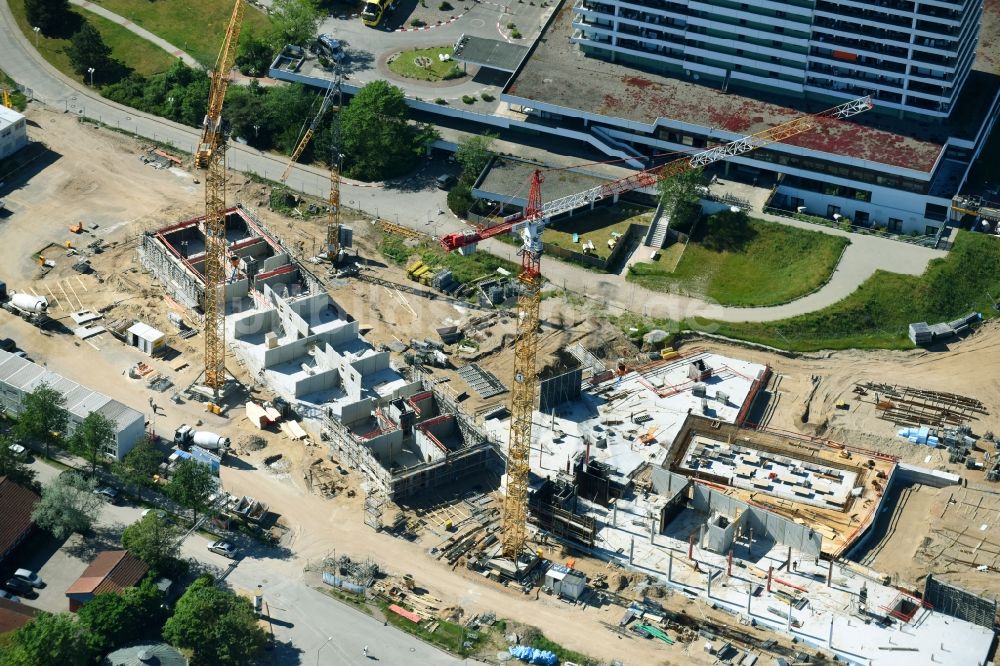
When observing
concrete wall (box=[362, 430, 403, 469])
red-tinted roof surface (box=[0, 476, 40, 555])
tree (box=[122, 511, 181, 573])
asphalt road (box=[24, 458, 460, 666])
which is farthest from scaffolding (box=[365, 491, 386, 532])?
red-tinted roof surface (box=[0, 476, 40, 555])

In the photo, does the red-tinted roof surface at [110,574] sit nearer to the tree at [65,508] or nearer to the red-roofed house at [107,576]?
the red-roofed house at [107,576]

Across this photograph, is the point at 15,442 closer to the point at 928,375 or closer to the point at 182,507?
the point at 182,507

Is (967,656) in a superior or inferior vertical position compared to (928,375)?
inferior

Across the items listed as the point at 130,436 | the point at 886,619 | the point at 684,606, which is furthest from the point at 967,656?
the point at 130,436

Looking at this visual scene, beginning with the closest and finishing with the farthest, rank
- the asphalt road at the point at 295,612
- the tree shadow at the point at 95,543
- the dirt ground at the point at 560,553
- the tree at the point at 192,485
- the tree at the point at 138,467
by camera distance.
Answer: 1. the asphalt road at the point at 295,612
2. the dirt ground at the point at 560,553
3. the tree shadow at the point at 95,543
4. the tree at the point at 192,485
5. the tree at the point at 138,467

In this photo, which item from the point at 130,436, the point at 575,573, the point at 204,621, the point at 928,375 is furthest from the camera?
the point at 928,375

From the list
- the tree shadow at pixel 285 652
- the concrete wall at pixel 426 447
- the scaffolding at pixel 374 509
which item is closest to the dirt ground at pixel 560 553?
the scaffolding at pixel 374 509

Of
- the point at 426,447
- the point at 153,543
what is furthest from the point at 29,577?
the point at 426,447
